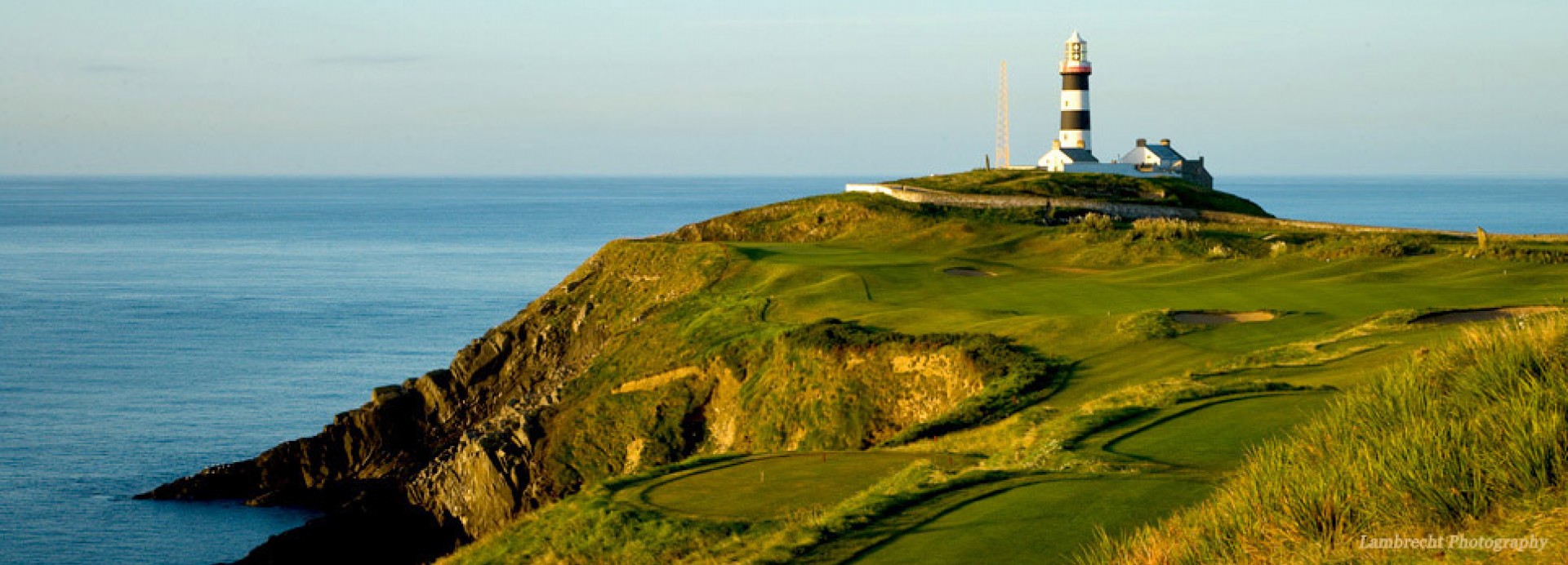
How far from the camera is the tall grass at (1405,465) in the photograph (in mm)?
9836

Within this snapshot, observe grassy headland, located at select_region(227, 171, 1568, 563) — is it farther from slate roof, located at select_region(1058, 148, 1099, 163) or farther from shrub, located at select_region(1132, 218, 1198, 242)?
slate roof, located at select_region(1058, 148, 1099, 163)

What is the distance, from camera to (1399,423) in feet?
35.5

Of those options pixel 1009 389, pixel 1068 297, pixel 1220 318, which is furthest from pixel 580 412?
pixel 1220 318

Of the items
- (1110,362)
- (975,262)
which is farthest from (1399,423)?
(975,262)

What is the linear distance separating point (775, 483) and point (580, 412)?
22344 millimetres

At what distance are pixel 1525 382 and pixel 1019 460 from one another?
31.6ft

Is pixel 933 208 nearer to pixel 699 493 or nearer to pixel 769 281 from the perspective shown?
pixel 769 281

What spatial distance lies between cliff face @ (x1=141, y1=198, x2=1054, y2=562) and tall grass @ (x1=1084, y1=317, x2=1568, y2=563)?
19056 mm

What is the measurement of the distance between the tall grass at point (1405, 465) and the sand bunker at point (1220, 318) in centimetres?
2251

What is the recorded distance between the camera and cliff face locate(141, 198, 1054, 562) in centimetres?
3466

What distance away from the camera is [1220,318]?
34.4 meters

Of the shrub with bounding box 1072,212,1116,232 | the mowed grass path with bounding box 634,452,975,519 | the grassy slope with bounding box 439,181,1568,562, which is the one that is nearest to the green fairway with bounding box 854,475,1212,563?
the grassy slope with bounding box 439,181,1568,562

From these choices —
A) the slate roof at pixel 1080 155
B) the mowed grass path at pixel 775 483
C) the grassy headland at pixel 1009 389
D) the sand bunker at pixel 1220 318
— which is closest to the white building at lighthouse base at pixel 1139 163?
the slate roof at pixel 1080 155

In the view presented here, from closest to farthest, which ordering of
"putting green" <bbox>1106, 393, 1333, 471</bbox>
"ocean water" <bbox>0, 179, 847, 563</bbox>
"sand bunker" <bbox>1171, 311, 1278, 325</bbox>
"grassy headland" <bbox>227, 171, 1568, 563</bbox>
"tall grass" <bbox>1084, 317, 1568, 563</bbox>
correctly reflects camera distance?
"tall grass" <bbox>1084, 317, 1568, 563</bbox> → "grassy headland" <bbox>227, 171, 1568, 563</bbox> → "putting green" <bbox>1106, 393, 1333, 471</bbox> → "sand bunker" <bbox>1171, 311, 1278, 325</bbox> → "ocean water" <bbox>0, 179, 847, 563</bbox>
